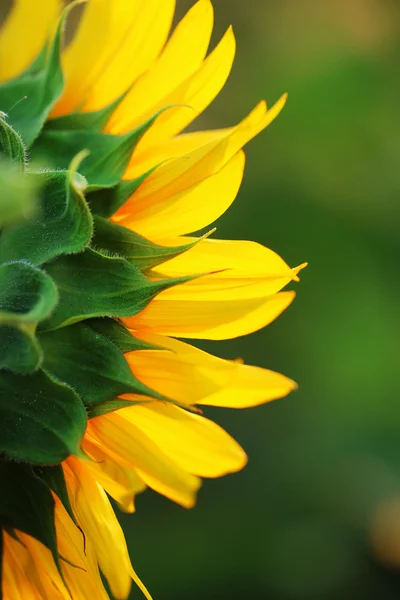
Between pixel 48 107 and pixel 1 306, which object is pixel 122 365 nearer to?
pixel 1 306

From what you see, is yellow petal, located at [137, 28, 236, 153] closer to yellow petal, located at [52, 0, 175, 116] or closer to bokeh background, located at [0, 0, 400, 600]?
yellow petal, located at [52, 0, 175, 116]

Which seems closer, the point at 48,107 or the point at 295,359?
the point at 48,107

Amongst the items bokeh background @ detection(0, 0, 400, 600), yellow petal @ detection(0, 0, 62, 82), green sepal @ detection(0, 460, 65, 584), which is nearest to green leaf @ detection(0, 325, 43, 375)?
green sepal @ detection(0, 460, 65, 584)

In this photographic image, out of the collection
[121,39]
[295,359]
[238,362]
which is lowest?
[295,359]

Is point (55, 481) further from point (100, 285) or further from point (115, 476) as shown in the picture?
point (100, 285)

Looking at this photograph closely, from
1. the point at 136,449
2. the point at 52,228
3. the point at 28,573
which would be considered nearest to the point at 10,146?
the point at 52,228

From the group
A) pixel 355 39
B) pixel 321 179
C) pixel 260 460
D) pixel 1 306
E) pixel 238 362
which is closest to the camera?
pixel 1 306

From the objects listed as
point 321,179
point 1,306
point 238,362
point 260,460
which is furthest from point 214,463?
point 321,179
